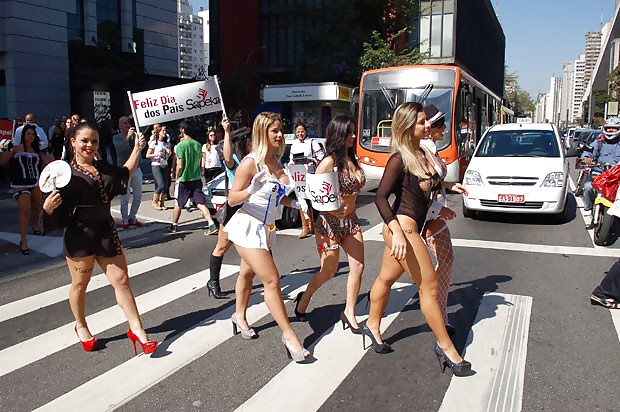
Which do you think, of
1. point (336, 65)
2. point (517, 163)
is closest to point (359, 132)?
point (517, 163)

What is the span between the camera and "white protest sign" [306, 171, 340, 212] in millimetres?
4379

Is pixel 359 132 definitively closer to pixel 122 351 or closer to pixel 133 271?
pixel 133 271

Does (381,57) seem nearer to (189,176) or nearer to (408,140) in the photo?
(189,176)

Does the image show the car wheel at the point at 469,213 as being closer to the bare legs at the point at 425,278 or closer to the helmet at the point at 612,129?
the helmet at the point at 612,129

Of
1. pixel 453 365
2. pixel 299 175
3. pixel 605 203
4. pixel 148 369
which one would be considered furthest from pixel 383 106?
pixel 148 369

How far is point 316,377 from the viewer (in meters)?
3.94

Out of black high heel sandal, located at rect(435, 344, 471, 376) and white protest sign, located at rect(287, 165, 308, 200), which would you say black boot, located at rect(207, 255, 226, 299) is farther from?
black high heel sandal, located at rect(435, 344, 471, 376)

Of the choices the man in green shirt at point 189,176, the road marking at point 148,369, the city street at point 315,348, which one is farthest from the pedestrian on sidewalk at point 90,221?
the man in green shirt at point 189,176

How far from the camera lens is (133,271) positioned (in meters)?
7.07

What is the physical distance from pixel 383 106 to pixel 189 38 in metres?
171

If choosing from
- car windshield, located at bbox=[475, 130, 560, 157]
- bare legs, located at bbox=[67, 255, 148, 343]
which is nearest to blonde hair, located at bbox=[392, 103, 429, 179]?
bare legs, located at bbox=[67, 255, 148, 343]

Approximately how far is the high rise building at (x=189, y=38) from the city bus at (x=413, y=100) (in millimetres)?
149570

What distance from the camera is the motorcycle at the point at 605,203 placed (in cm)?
739

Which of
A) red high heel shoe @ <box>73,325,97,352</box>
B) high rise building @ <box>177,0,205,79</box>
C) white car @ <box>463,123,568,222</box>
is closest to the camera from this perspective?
red high heel shoe @ <box>73,325,97,352</box>
